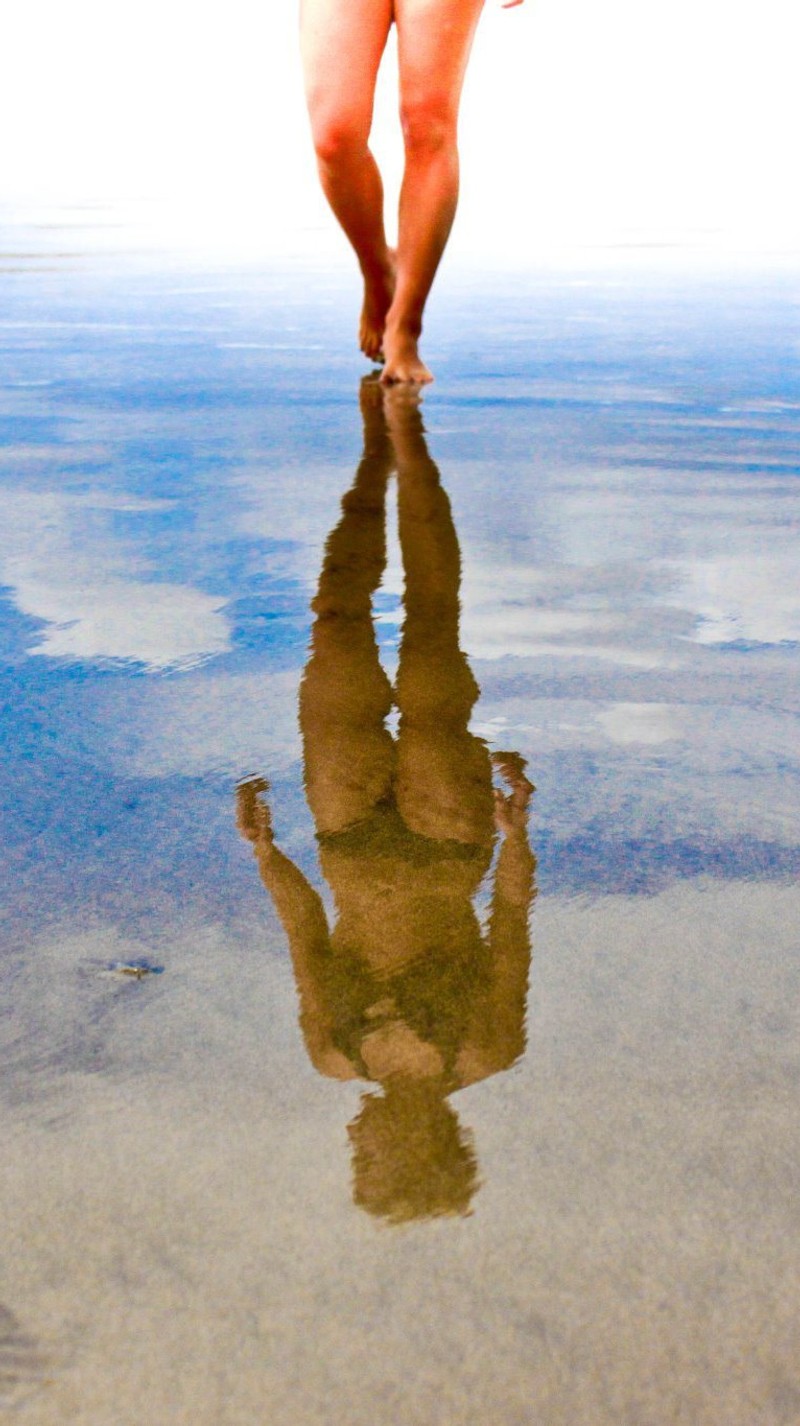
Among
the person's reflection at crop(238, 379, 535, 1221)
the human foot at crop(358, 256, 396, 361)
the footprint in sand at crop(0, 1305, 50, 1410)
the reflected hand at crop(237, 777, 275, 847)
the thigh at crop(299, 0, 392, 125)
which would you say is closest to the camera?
the footprint in sand at crop(0, 1305, 50, 1410)

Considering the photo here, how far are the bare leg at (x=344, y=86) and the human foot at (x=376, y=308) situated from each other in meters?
0.23

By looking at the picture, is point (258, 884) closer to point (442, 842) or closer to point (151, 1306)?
point (442, 842)

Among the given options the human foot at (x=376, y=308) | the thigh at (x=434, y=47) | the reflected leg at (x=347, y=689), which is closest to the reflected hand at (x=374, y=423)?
the human foot at (x=376, y=308)

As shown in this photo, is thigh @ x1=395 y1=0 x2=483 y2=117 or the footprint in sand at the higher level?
thigh @ x1=395 y1=0 x2=483 y2=117

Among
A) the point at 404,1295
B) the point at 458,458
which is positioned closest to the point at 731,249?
the point at 458,458

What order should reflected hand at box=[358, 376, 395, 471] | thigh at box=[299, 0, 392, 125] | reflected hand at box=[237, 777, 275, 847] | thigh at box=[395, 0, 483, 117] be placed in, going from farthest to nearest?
1. thigh at box=[299, 0, 392, 125]
2. thigh at box=[395, 0, 483, 117]
3. reflected hand at box=[358, 376, 395, 471]
4. reflected hand at box=[237, 777, 275, 847]

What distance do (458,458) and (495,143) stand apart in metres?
15.6

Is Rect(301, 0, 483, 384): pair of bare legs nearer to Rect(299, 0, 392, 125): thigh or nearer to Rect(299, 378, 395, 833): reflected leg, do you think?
Rect(299, 0, 392, 125): thigh

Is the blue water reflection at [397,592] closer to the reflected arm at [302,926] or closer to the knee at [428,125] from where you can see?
the reflected arm at [302,926]

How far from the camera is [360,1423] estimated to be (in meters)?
0.76

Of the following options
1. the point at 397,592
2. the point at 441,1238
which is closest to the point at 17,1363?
the point at 441,1238

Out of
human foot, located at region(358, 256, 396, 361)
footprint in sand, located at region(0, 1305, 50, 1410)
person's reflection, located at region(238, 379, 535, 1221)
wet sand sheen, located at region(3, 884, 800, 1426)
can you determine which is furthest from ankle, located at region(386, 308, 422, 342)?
footprint in sand, located at region(0, 1305, 50, 1410)

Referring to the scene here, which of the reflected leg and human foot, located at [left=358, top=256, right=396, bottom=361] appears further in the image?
human foot, located at [left=358, top=256, right=396, bottom=361]

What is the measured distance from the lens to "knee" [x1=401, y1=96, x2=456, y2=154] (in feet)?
12.3
